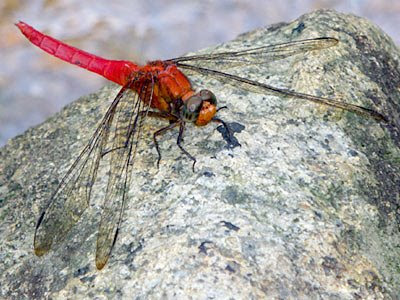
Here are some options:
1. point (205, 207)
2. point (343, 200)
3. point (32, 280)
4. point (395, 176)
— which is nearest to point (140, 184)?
point (205, 207)

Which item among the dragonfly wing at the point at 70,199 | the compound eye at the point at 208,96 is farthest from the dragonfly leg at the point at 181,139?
the dragonfly wing at the point at 70,199

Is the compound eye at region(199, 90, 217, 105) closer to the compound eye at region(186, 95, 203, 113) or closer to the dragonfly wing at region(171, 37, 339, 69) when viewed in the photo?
the compound eye at region(186, 95, 203, 113)

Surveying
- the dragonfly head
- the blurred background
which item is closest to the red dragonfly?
the dragonfly head

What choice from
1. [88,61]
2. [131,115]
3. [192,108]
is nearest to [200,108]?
[192,108]

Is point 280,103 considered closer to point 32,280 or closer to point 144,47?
point 32,280

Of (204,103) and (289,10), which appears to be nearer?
(204,103)

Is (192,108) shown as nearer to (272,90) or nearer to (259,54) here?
(272,90)

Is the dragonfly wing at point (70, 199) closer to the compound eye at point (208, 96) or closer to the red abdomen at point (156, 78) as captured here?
the red abdomen at point (156, 78)
